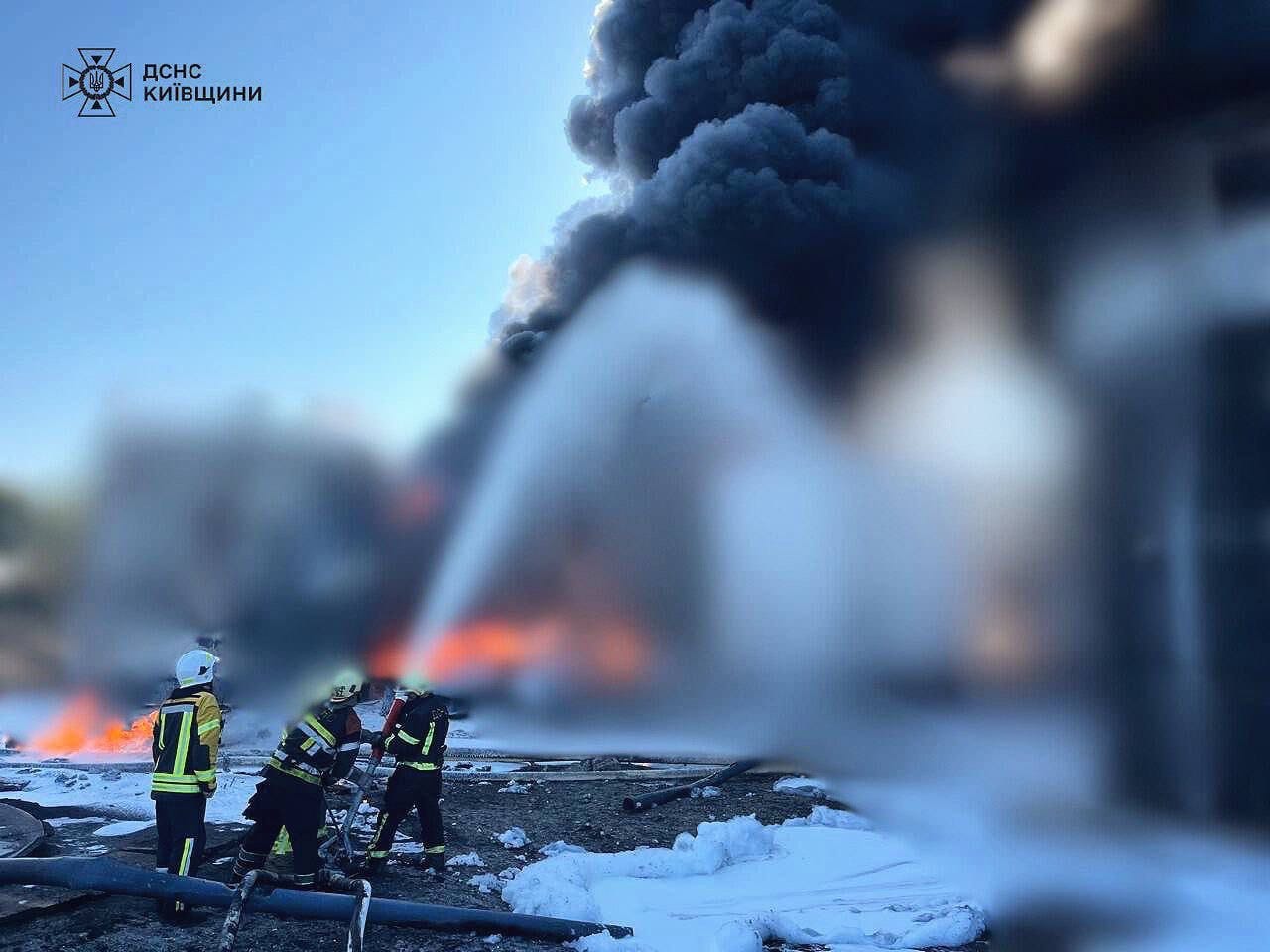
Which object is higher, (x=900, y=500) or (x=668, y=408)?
(x=668, y=408)

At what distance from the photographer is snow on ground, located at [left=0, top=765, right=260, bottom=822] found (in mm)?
8953

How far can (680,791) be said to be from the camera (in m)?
11.3

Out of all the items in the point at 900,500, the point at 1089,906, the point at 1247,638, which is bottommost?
the point at 1089,906

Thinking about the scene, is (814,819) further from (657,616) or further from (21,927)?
(657,616)

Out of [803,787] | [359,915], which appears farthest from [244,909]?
[803,787]

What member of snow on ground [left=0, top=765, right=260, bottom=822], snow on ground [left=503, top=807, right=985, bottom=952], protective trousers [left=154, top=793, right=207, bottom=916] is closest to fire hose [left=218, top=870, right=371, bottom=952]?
protective trousers [left=154, top=793, right=207, bottom=916]

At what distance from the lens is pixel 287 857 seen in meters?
6.99

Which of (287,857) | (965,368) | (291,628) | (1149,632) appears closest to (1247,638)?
(1149,632)

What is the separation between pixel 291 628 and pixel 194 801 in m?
21.7

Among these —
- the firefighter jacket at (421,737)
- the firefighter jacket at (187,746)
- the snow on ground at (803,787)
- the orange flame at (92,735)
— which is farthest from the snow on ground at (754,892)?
the orange flame at (92,735)

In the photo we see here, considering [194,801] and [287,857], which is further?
[287,857]

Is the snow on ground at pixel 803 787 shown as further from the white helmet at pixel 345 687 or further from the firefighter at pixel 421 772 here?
the white helmet at pixel 345 687

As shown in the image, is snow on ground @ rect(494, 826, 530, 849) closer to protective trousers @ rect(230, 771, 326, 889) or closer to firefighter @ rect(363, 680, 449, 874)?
firefighter @ rect(363, 680, 449, 874)

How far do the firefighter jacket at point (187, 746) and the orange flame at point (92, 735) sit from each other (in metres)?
11.0
